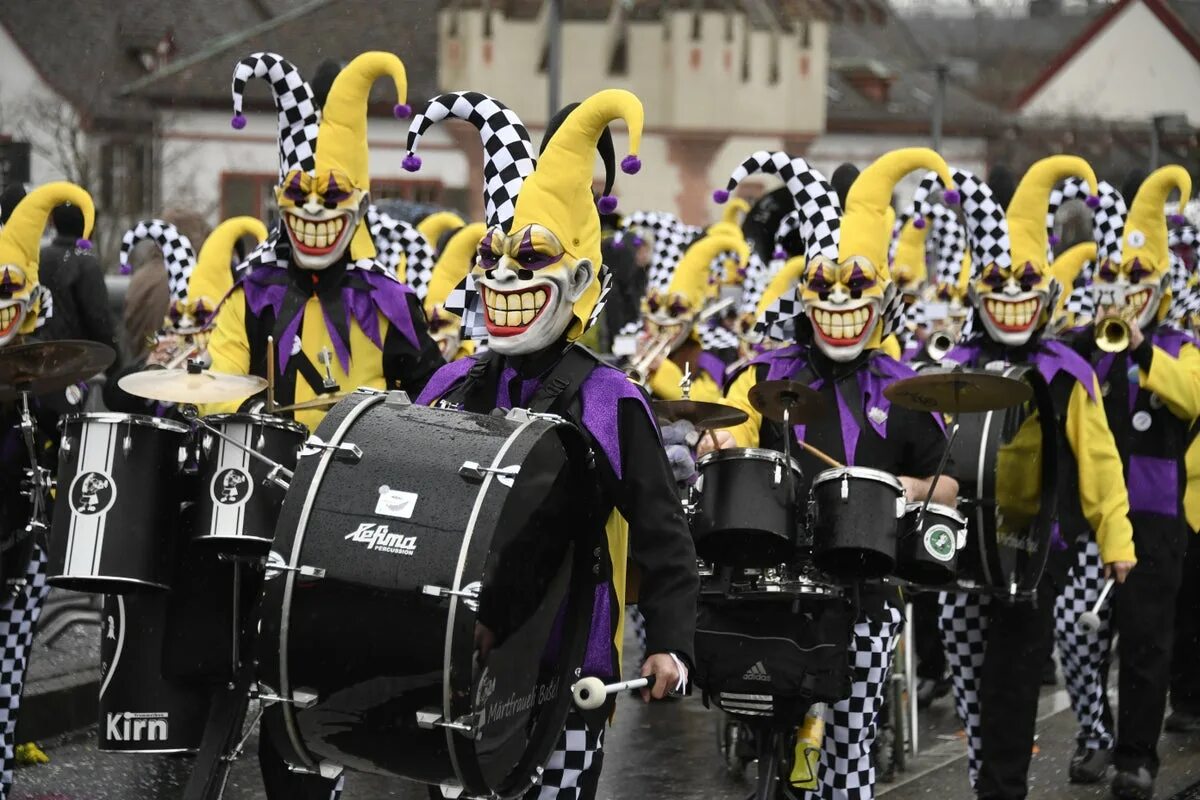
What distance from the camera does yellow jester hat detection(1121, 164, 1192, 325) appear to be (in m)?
8.96

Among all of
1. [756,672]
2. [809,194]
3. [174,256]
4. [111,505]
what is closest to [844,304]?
[809,194]

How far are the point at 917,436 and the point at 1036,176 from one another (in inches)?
78.8

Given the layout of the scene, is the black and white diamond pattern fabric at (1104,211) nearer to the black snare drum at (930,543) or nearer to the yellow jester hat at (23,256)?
the black snare drum at (930,543)

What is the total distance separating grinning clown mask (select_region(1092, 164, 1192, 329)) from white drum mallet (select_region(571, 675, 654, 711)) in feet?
16.2

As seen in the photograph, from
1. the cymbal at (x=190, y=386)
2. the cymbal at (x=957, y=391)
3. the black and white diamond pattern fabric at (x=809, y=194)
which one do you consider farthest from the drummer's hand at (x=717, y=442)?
the cymbal at (x=190, y=386)

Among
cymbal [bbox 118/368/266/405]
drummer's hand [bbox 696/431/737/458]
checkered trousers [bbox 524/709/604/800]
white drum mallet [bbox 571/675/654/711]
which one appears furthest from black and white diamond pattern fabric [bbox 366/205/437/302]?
white drum mallet [bbox 571/675/654/711]

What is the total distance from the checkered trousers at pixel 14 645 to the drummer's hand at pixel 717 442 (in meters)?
2.33

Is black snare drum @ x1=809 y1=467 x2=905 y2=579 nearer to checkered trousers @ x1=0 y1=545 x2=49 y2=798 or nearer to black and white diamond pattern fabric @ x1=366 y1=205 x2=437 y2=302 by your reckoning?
checkered trousers @ x1=0 y1=545 x2=49 y2=798

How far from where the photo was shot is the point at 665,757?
8805 mm

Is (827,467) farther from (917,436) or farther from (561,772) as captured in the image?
(561,772)

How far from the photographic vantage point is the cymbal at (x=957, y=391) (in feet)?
20.5

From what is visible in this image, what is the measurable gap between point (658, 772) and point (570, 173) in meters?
3.96

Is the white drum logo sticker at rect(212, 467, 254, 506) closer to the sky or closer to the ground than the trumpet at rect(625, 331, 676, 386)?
closer to the ground

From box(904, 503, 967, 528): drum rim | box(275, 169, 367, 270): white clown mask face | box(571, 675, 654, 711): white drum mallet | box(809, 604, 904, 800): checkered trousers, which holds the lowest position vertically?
box(809, 604, 904, 800): checkered trousers
